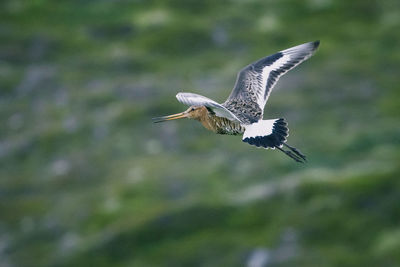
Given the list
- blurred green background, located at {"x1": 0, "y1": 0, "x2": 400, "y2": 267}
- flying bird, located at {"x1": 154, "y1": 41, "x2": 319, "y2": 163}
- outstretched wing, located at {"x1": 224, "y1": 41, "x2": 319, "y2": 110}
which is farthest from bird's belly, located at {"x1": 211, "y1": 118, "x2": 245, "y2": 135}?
blurred green background, located at {"x1": 0, "y1": 0, "x2": 400, "y2": 267}

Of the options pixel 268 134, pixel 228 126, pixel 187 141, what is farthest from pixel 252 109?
pixel 187 141

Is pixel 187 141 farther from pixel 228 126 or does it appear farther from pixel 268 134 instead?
pixel 268 134

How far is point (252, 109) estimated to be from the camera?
1783 cm

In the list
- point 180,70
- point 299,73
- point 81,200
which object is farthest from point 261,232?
point 180,70

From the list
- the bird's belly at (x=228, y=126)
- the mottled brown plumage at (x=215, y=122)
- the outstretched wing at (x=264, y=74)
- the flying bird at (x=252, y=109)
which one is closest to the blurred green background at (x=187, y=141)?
the outstretched wing at (x=264, y=74)

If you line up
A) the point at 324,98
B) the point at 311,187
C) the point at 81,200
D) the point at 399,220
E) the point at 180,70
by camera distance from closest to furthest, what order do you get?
the point at 399,220
the point at 311,187
the point at 81,200
the point at 324,98
the point at 180,70

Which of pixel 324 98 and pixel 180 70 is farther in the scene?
pixel 180 70

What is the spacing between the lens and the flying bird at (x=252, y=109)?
15.1 m

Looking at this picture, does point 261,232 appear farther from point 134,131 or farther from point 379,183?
point 134,131

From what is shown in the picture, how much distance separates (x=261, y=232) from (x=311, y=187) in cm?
443

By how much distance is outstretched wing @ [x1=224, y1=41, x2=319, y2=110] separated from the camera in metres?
19.0

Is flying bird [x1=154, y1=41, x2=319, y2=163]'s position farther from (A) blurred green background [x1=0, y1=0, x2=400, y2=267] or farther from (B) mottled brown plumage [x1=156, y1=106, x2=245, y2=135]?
(A) blurred green background [x1=0, y1=0, x2=400, y2=267]

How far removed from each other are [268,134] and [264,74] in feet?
15.9

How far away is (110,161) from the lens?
2415 inches
